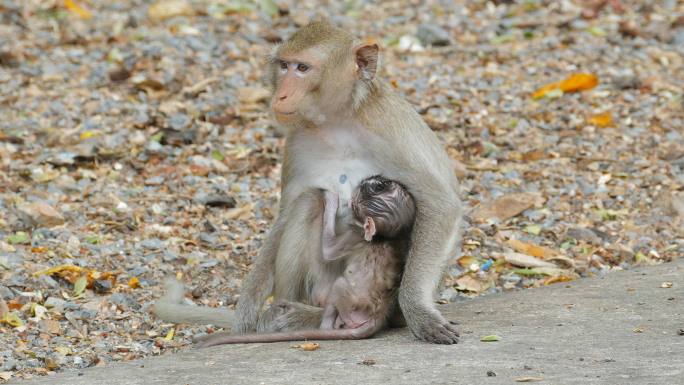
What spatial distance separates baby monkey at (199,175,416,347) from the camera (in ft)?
15.4

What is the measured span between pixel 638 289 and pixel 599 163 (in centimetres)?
278

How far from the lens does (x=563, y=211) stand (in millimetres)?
7066

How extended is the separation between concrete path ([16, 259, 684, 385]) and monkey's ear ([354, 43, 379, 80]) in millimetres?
1101

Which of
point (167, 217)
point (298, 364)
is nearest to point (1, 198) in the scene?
point (167, 217)

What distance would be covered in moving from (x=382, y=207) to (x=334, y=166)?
0.39m

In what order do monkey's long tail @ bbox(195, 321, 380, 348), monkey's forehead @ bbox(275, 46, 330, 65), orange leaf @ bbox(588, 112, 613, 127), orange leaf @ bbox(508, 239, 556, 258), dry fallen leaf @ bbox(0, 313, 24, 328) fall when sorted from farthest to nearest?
1. orange leaf @ bbox(588, 112, 613, 127)
2. orange leaf @ bbox(508, 239, 556, 258)
3. dry fallen leaf @ bbox(0, 313, 24, 328)
4. monkey's forehead @ bbox(275, 46, 330, 65)
5. monkey's long tail @ bbox(195, 321, 380, 348)

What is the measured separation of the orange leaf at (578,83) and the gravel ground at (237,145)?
2 centimetres

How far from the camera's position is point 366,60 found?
4.90 meters

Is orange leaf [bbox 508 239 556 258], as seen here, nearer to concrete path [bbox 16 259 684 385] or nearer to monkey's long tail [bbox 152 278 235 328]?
concrete path [bbox 16 259 684 385]

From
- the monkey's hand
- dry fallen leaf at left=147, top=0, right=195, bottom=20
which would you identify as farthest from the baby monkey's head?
dry fallen leaf at left=147, top=0, right=195, bottom=20

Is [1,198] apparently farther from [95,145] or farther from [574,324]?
[574,324]

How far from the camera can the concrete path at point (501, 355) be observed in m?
3.78

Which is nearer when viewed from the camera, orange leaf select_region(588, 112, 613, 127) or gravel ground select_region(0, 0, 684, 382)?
gravel ground select_region(0, 0, 684, 382)

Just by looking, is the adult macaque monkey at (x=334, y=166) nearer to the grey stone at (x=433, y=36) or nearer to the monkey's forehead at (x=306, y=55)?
the monkey's forehead at (x=306, y=55)
